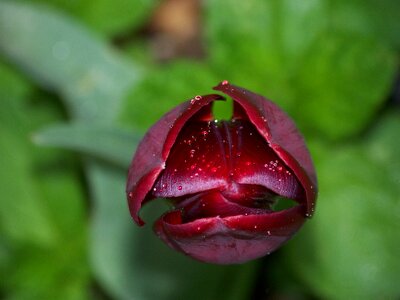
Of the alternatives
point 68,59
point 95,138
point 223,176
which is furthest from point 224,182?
point 68,59

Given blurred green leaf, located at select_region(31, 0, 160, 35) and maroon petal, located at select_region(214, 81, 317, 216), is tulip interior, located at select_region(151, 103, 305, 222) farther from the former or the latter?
blurred green leaf, located at select_region(31, 0, 160, 35)

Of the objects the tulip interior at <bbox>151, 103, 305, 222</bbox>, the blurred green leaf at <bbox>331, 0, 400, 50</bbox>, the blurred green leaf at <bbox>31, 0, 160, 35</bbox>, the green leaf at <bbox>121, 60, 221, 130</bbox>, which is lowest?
the tulip interior at <bbox>151, 103, 305, 222</bbox>

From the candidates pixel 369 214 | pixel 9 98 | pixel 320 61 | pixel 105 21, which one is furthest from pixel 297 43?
pixel 9 98

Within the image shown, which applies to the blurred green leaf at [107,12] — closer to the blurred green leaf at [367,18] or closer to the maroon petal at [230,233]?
the blurred green leaf at [367,18]

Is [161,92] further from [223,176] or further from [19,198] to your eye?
[223,176]

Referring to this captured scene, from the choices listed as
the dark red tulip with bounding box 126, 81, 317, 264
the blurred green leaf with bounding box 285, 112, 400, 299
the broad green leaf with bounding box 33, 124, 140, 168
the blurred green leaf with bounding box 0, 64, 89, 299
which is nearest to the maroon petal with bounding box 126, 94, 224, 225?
the dark red tulip with bounding box 126, 81, 317, 264

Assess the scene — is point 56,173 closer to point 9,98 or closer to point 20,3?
point 9,98

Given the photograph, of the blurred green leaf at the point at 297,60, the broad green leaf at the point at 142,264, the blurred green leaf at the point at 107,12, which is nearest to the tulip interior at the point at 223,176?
the broad green leaf at the point at 142,264
